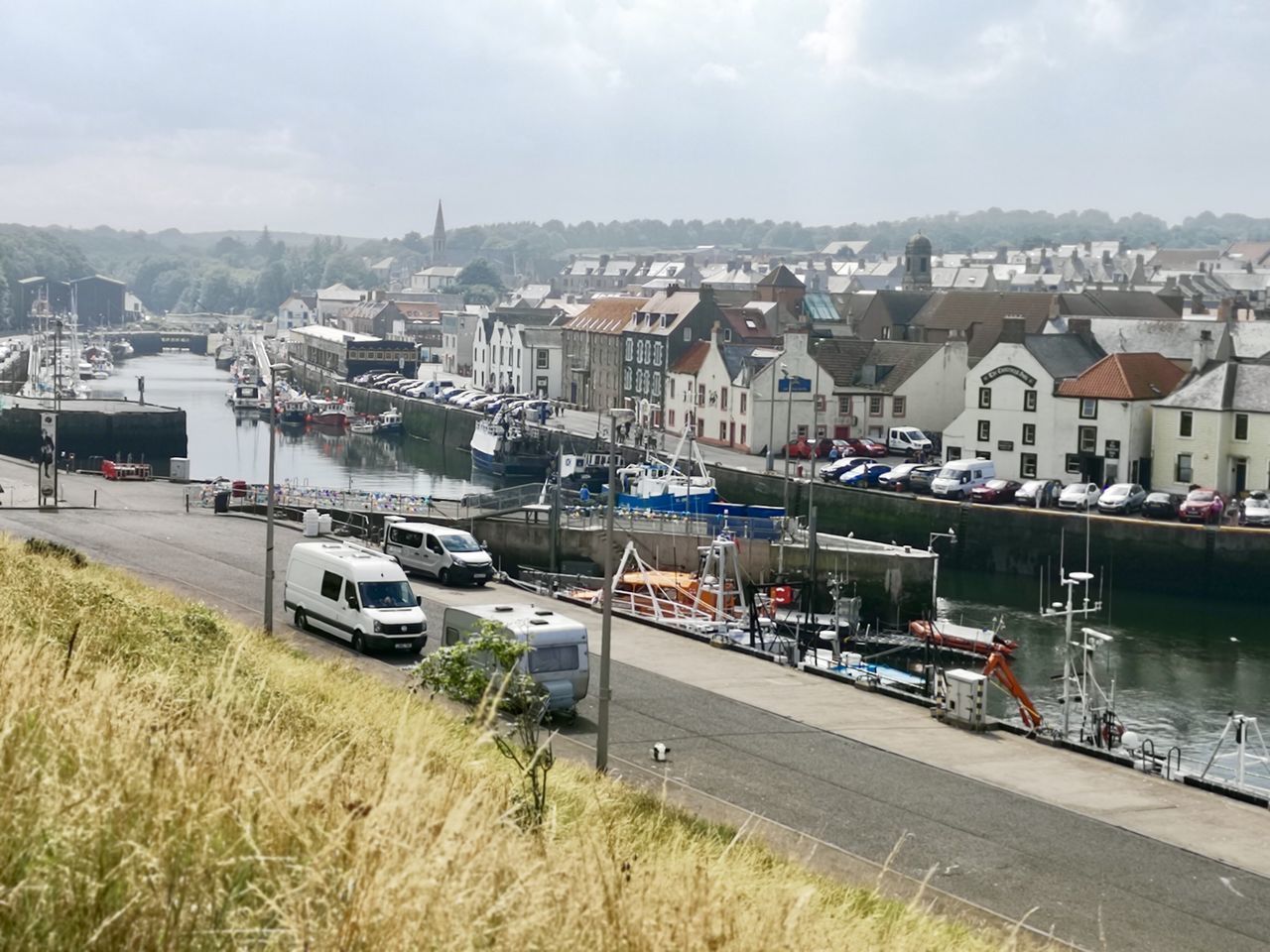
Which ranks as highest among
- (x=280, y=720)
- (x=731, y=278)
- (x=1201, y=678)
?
(x=731, y=278)

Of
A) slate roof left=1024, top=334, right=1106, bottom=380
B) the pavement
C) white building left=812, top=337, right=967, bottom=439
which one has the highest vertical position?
slate roof left=1024, top=334, right=1106, bottom=380

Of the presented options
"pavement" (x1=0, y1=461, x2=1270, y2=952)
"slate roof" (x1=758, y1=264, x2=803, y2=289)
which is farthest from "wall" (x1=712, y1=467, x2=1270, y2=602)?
"slate roof" (x1=758, y1=264, x2=803, y2=289)

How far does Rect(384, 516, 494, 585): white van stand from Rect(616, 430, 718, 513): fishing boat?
1947 centimetres

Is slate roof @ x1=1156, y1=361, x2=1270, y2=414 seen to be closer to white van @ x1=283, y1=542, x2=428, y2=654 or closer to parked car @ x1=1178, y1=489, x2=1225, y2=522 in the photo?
parked car @ x1=1178, y1=489, x2=1225, y2=522

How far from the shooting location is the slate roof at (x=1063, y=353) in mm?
52531

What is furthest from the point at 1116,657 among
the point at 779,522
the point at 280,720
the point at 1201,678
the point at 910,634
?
the point at 280,720

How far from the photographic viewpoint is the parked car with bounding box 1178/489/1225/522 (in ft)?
142

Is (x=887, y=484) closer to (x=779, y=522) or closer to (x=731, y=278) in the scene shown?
(x=779, y=522)

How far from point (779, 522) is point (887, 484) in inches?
454

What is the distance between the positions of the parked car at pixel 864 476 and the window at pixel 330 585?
30061 mm

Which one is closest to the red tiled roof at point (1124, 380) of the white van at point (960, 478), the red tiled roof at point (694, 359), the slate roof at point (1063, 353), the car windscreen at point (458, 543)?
the slate roof at point (1063, 353)

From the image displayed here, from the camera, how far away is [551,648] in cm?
1928

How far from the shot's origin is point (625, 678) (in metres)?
22.2

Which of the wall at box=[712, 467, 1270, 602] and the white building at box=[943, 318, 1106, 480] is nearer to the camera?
the wall at box=[712, 467, 1270, 602]
